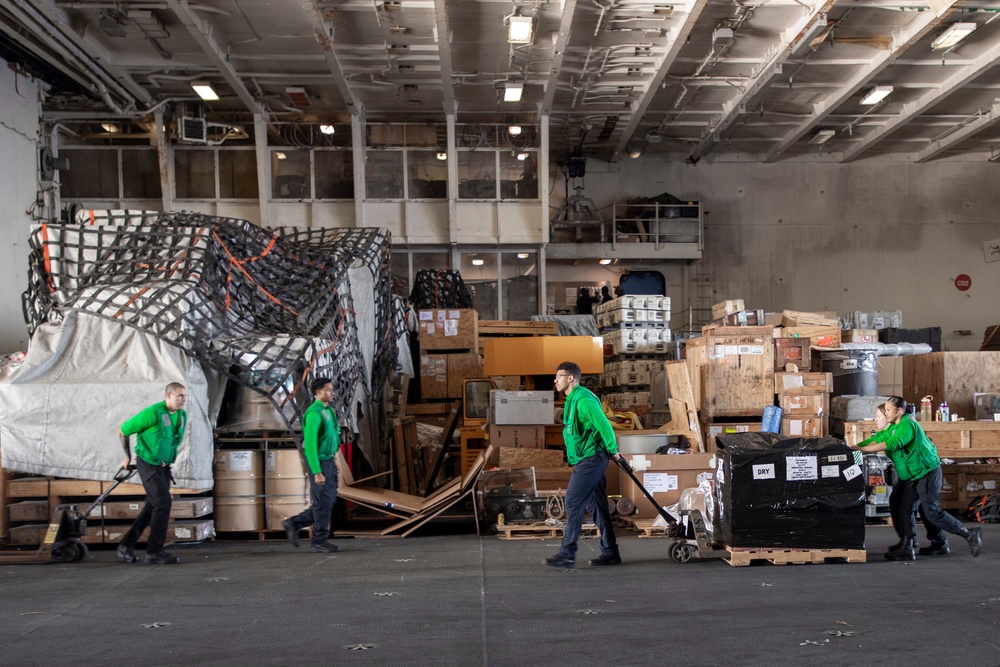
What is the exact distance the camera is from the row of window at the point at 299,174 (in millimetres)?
21797

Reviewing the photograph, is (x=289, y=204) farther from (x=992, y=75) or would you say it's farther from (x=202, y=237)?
(x=992, y=75)

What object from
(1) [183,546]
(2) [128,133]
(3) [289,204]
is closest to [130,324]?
(1) [183,546]

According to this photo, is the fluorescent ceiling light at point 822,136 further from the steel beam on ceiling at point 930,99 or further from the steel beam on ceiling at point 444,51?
the steel beam on ceiling at point 444,51

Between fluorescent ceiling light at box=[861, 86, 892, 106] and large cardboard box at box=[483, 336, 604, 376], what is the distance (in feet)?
37.7

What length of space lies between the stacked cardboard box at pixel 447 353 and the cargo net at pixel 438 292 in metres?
3.05

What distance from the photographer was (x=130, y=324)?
1020 cm

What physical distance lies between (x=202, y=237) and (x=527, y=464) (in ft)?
16.5

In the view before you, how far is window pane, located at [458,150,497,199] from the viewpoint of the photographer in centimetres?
2184

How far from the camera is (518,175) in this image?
72.2 ft

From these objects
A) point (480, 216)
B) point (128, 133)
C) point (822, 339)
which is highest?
point (128, 133)

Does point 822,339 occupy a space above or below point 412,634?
above

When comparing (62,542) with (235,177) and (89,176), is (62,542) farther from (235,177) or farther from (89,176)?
(89,176)

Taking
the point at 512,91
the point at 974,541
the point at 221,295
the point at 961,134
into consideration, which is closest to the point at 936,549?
the point at 974,541

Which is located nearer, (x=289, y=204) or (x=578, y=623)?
(x=578, y=623)
